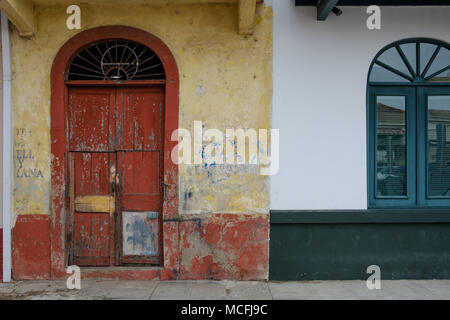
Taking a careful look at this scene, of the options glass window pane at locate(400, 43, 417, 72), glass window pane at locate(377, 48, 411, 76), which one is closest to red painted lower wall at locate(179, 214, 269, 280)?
glass window pane at locate(377, 48, 411, 76)

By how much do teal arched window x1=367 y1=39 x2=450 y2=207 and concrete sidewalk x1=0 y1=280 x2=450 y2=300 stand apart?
1.16 meters

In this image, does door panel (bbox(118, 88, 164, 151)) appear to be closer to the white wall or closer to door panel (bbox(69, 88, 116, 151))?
door panel (bbox(69, 88, 116, 151))

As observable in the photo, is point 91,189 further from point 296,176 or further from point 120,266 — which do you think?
point 296,176

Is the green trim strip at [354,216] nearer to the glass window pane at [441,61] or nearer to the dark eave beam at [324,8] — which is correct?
the glass window pane at [441,61]

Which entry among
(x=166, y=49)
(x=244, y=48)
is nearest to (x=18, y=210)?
(x=166, y=49)

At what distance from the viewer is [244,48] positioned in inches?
199

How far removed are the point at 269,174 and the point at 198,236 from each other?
1.33 m

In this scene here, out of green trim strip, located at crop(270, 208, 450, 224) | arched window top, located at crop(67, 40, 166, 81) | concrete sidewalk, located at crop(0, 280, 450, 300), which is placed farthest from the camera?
arched window top, located at crop(67, 40, 166, 81)

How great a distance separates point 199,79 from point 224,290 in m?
2.89

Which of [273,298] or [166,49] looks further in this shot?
[166,49]

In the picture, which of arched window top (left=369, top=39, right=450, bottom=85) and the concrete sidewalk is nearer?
the concrete sidewalk

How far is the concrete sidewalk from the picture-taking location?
455 centimetres

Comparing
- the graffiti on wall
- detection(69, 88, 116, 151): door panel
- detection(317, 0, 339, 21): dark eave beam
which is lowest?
the graffiti on wall

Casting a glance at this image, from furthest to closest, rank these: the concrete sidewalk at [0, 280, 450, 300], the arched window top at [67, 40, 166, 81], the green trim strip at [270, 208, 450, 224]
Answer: the arched window top at [67, 40, 166, 81], the green trim strip at [270, 208, 450, 224], the concrete sidewalk at [0, 280, 450, 300]
